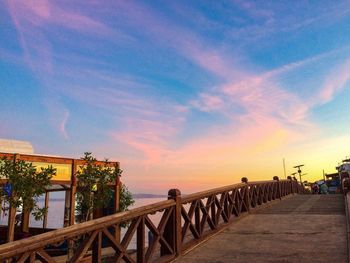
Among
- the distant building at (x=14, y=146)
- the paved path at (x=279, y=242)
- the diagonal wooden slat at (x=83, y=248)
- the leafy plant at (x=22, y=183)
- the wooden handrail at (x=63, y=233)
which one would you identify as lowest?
the paved path at (x=279, y=242)

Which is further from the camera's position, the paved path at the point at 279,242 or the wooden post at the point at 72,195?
the wooden post at the point at 72,195

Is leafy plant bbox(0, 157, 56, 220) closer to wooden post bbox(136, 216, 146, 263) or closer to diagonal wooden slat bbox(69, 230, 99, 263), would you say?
wooden post bbox(136, 216, 146, 263)

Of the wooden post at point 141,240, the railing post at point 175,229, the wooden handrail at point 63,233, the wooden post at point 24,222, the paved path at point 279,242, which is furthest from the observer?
the wooden post at point 24,222

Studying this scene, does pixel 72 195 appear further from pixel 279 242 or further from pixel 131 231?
pixel 131 231

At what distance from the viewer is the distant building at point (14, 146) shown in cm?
1923

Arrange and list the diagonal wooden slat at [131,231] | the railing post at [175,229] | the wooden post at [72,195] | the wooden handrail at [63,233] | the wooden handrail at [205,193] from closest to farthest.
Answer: the wooden handrail at [63,233], the diagonal wooden slat at [131,231], the railing post at [175,229], the wooden handrail at [205,193], the wooden post at [72,195]

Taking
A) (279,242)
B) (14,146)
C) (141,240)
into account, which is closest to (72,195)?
(14,146)

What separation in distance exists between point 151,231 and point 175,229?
3.01 feet

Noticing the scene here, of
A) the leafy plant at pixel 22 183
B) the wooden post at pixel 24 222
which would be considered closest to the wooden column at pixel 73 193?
the leafy plant at pixel 22 183

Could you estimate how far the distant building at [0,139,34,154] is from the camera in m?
19.2

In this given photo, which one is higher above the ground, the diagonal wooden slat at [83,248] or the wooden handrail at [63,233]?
the wooden handrail at [63,233]

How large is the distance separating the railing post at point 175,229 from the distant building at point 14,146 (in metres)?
14.5

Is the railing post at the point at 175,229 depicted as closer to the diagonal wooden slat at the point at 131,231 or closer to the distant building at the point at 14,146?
the diagonal wooden slat at the point at 131,231

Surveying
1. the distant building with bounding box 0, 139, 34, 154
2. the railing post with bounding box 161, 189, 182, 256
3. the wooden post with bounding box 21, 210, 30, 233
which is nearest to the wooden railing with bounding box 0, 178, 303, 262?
the railing post with bounding box 161, 189, 182, 256
